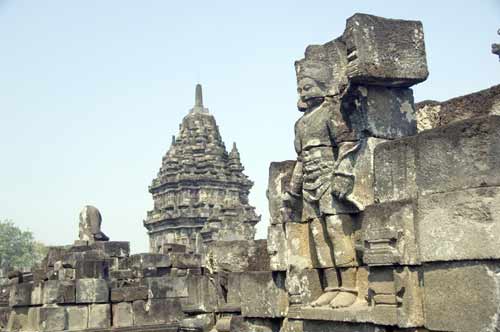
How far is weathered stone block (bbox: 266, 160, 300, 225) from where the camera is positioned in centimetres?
831

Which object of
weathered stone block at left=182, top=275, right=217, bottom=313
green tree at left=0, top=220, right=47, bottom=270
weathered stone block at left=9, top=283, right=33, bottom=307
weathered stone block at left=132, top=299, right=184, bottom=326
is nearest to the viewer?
weathered stone block at left=182, top=275, right=217, bottom=313

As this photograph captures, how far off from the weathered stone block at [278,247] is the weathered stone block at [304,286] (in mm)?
252

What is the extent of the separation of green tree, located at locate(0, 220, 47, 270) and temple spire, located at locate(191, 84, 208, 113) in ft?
87.3

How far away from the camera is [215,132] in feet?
182

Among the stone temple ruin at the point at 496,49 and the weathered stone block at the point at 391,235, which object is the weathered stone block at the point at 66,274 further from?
the weathered stone block at the point at 391,235

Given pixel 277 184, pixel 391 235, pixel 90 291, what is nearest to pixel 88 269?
pixel 90 291

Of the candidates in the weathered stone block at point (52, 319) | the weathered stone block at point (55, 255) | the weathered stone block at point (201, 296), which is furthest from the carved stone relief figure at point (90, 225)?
the weathered stone block at point (201, 296)

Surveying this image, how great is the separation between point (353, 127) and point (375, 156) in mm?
665

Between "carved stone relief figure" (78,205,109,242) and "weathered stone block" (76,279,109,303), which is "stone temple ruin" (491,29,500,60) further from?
"carved stone relief figure" (78,205,109,242)

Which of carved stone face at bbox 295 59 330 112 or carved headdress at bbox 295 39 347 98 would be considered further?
carved stone face at bbox 295 59 330 112

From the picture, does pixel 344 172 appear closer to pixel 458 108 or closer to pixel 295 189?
pixel 295 189

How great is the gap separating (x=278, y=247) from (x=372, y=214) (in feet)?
6.53

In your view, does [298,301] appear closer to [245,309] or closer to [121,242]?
[245,309]

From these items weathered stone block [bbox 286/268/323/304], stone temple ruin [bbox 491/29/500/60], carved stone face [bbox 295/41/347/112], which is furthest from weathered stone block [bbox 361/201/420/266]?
stone temple ruin [bbox 491/29/500/60]
